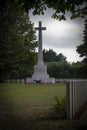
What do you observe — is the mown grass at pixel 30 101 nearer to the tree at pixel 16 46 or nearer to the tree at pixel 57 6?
the tree at pixel 57 6

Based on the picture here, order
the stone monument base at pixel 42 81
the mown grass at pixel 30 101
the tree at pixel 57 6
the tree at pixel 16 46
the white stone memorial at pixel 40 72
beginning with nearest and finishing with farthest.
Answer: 1. the tree at pixel 57 6
2. the mown grass at pixel 30 101
3. the tree at pixel 16 46
4. the stone monument base at pixel 42 81
5. the white stone memorial at pixel 40 72

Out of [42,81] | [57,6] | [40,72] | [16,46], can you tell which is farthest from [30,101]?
[40,72]

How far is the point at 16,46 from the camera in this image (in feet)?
156

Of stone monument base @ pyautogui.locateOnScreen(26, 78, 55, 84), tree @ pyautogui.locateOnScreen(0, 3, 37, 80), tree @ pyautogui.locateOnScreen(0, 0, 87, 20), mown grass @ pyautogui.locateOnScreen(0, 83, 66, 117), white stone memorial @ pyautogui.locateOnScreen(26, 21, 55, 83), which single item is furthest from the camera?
white stone memorial @ pyautogui.locateOnScreen(26, 21, 55, 83)

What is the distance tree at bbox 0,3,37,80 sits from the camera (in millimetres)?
45625

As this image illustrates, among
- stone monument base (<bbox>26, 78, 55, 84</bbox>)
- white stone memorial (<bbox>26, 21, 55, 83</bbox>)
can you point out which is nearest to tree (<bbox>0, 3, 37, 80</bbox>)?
white stone memorial (<bbox>26, 21, 55, 83</bbox>)

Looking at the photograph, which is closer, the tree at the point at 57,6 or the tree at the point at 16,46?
the tree at the point at 57,6

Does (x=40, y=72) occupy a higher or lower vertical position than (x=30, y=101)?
higher

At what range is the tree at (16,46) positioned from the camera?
1796 inches

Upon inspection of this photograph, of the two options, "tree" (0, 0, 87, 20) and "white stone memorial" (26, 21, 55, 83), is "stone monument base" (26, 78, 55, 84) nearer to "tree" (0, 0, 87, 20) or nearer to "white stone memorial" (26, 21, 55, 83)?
"white stone memorial" (26, 21, 55, 83)

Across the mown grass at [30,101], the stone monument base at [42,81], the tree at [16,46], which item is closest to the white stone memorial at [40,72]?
the stone monument base at [42,81]

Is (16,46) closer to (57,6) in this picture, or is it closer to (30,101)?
(30,101)

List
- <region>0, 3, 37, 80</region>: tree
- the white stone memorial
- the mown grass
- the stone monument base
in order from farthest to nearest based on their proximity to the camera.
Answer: the white stone memorial < the stone monument base < <region>0, 3, 37, 80</region>: tree < the mown grass

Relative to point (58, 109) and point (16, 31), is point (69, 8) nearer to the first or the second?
point (58, 109)
